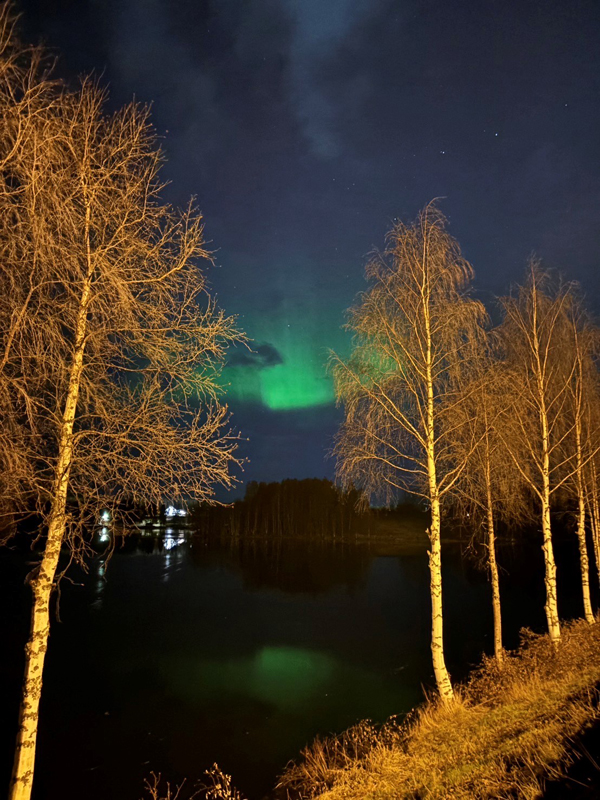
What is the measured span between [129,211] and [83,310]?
1.68 metres

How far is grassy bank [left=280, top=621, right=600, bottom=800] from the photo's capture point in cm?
610

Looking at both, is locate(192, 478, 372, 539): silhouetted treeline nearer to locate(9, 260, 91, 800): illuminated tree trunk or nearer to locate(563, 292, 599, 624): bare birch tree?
locate(563, 292, 599, 624): bare birch tree

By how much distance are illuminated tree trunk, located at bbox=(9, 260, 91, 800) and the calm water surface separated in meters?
0.97

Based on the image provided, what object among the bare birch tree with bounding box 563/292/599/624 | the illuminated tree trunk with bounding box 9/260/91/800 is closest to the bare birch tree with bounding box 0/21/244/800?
the illuminated tree trunk with bounding box 9/260/91/800

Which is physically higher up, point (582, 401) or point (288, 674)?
point (582, 401)

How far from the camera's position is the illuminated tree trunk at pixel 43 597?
20.7ft

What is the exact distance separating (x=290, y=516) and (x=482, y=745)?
110170 mm

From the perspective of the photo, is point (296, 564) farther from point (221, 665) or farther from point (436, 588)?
point (436, 588)

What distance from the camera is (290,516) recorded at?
115m

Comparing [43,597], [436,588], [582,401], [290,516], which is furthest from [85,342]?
[290,516]

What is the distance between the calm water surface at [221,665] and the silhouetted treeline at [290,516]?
63.4 meters

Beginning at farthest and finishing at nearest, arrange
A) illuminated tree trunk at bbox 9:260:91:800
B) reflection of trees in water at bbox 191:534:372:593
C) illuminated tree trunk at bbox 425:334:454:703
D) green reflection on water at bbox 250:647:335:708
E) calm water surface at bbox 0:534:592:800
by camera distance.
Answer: reflection of trees in water at bbox 191:534:372:593 < green reflection on water at bbox 250:647:335:708 < calm water surface at bbox 0:534:592:800 < illuminated tree trunk at bbox 425:334:454:703 < illuminated tree trunk at bbox 9:260:91:800

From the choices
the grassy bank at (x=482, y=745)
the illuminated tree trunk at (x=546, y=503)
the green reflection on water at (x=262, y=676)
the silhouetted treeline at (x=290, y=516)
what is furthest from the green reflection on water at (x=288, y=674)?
the silhouetted treeline at (x=290, y=516)

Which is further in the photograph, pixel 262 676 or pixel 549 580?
pixel 262 676
